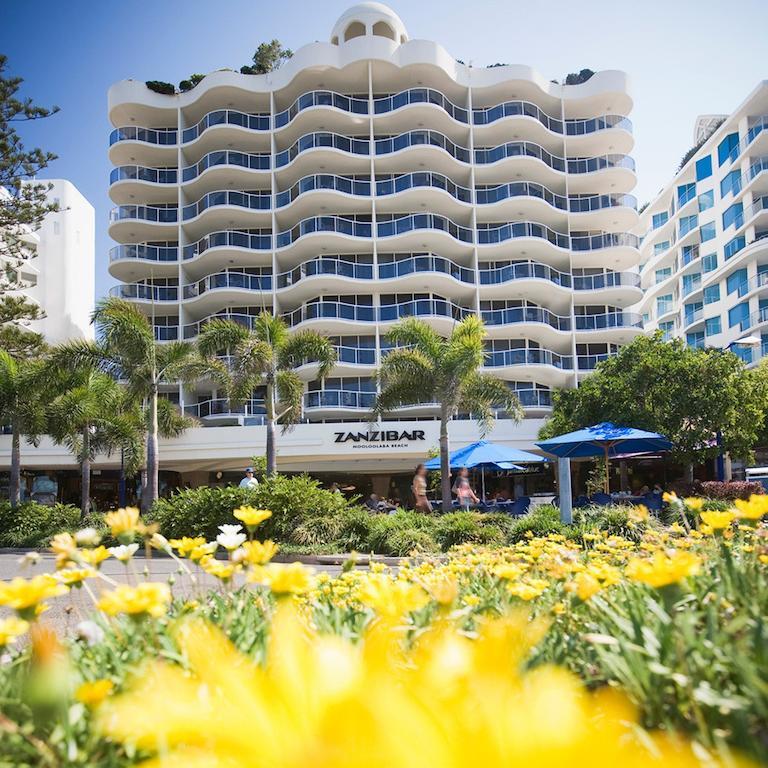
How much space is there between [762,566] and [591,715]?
1420 millimetres

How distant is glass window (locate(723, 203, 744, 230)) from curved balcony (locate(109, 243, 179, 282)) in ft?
130

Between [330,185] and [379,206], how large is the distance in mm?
3279

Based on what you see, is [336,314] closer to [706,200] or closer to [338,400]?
[338,400]

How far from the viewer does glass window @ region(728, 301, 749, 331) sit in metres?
49.0

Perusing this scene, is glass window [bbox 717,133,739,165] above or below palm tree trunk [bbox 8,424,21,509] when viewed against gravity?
above

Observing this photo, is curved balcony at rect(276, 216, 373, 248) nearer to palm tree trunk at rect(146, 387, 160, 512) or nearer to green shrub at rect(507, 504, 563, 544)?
palm tree trunk at rect(146, 387, 160, 512)

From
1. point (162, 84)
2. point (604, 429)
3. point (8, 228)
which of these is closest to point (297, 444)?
point (8, 228)

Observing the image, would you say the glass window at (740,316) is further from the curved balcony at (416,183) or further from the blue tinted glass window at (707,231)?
the curved balcony at (416,183)

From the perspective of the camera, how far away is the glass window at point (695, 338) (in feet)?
188

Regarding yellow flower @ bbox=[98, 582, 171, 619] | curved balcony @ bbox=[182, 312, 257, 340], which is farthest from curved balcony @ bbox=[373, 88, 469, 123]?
yellow flower @ bbox=[98, 582, 171, 619]

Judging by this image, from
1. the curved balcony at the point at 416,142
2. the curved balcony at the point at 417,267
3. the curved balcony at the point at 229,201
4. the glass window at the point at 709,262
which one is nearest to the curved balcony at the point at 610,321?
the curved balcony at the point at 417,267

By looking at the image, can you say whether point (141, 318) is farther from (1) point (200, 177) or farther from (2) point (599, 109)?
(2) point (599, 109)

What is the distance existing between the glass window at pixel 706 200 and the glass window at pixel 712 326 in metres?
9.39

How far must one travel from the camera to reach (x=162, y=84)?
47.2 meters
